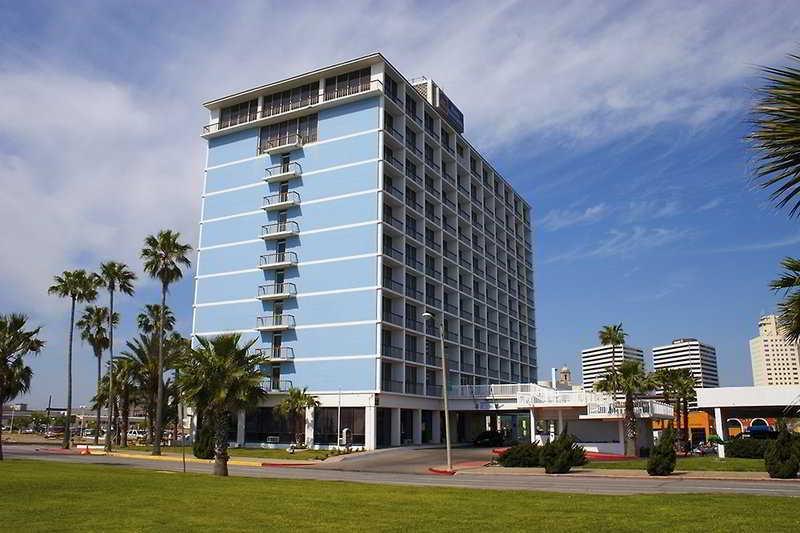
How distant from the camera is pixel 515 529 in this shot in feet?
40.3

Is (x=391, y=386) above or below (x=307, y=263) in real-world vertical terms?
below

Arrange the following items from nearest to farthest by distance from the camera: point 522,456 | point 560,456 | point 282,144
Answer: point 560,456 < point 522,456 < point 282,144

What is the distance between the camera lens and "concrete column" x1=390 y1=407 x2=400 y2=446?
59.8 m

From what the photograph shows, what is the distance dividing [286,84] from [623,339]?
4063cm

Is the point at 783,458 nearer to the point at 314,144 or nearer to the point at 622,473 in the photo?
the point at 622,473

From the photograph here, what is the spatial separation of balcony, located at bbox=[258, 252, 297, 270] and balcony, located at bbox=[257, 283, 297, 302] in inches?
69.5

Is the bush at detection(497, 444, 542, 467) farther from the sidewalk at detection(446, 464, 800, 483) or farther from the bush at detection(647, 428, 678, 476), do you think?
the bush at detection(647, 428, 678, 476)

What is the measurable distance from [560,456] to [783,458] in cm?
994

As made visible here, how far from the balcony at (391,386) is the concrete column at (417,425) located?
4615 mm

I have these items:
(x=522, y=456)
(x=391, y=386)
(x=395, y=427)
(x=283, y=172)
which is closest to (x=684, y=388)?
(x=395, y=427)

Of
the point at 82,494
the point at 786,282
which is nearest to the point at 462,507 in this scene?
the point at 786,282

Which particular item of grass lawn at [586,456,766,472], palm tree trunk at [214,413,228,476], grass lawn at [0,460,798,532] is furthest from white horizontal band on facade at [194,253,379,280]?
grass lawn at [0,460,798,532]

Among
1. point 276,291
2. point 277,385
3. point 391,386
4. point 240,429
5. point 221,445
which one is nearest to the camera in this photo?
point 221,445

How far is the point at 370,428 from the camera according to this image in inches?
2213
